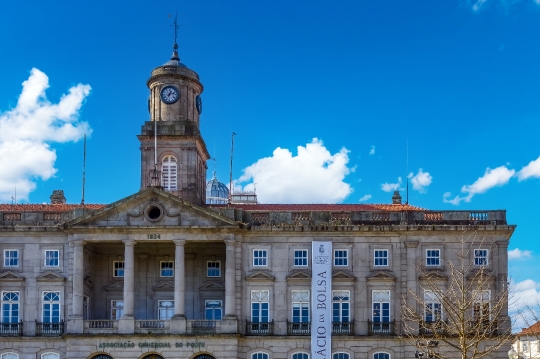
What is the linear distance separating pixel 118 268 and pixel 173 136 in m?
10.4

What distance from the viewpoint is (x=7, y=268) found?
185 ft

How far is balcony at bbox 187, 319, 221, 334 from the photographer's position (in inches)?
2138

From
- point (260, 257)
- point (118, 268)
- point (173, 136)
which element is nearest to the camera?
point (260, 257)

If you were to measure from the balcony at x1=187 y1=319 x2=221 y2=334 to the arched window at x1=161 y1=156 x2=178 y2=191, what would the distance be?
36.5ft

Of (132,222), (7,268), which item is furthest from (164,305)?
(7,268)

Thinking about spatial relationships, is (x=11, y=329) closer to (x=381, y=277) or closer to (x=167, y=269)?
(x=167, y=269)

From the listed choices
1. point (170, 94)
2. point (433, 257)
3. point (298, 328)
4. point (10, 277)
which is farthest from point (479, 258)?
point (10, 277)

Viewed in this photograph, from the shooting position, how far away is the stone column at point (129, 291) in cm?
5422

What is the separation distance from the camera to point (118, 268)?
59.1 m

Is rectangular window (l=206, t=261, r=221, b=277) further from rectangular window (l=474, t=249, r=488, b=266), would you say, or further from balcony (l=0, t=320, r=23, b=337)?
rectangular window (l=474, t=249, r=488, b=266)

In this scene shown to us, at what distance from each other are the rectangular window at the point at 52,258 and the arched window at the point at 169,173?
9368 millimetres

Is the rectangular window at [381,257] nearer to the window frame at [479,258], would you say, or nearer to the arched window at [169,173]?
the window frame at [479,258]

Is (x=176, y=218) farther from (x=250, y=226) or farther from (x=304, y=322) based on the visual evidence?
(x=304, y=322)

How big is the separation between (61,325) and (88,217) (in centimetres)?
747
